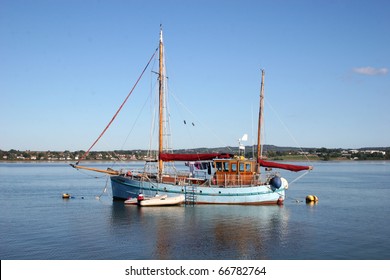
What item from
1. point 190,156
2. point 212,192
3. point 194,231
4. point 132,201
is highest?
point 190,156

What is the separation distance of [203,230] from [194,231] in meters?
0.87

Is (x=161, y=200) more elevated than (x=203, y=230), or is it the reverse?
(x=161, y=200)

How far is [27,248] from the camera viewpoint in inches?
1219

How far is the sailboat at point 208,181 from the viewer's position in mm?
52344

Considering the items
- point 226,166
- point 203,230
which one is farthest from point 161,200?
point 203,230

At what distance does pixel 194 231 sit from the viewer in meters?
37.1

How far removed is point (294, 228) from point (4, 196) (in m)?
43.5

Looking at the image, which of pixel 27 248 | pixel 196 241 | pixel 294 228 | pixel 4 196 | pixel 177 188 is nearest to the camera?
pixel 27 248

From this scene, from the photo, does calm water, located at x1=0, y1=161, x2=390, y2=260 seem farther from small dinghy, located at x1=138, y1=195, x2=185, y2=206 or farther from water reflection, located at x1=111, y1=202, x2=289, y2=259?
small dinghy, located at x1=138, y1=195, x2=185, y2=206

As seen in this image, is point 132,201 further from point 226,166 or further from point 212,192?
point 226,166

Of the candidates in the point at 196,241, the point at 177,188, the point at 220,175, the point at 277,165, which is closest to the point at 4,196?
the point at 177,188

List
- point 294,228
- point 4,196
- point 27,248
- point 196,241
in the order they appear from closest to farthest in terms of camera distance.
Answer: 1. point 27,248
2. point 196,241
3. point 294,228
4. point 4,196

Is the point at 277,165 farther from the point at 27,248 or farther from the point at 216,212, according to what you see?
the point at 27,248

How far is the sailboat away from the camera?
52.3 metres
